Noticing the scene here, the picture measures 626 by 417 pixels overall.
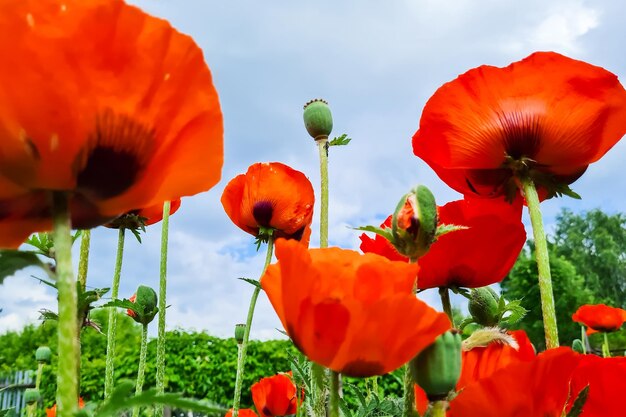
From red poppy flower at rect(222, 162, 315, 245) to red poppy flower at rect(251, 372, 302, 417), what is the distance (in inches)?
31.2

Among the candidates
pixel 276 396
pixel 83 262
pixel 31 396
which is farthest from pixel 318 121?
pixel 31 396

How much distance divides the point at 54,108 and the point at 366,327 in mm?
377

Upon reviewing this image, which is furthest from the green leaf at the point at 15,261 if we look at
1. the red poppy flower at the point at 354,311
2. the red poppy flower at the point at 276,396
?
the red poppy flower at the point at 276,396

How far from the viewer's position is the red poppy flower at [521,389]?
73cm

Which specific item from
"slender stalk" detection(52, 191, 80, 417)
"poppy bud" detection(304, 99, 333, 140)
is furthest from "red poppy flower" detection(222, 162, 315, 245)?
"slender stalk" detection(52, 191, 80, 417)

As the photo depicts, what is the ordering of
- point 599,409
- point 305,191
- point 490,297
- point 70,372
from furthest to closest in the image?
1. point 305,191
2. point 490,297
3. point 599,409
4. point 70,372

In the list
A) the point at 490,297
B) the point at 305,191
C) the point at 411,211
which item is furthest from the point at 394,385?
the point at 411,211

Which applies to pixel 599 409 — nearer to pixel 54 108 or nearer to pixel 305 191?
pixel 54 108

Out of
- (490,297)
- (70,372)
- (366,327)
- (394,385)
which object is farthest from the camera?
(394,385)

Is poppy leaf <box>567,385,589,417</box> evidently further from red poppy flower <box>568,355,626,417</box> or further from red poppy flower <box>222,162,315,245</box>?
red poppy flower <box>222,162,315,245</box>

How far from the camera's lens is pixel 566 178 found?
1.21 m

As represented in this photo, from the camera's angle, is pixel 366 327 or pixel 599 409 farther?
pixel 599 409

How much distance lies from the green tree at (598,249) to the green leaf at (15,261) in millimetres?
29677

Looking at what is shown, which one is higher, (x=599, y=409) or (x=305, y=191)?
(x=305, y=191)
